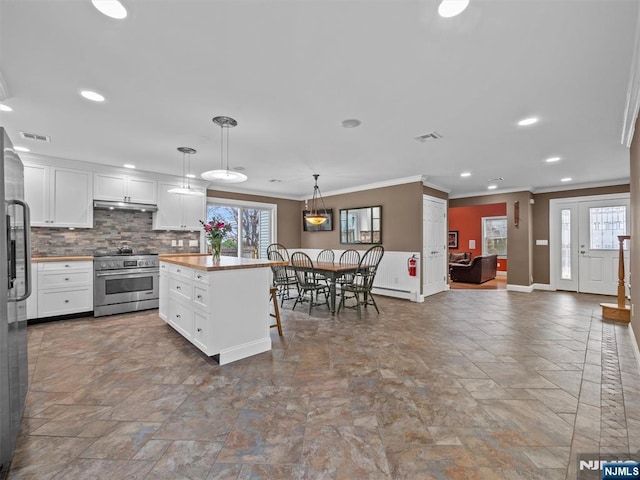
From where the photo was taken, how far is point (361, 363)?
2727mm

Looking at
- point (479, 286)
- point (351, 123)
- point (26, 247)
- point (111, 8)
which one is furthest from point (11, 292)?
point (479, 286)

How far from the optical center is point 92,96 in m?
2.46

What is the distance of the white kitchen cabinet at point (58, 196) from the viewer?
4.12m

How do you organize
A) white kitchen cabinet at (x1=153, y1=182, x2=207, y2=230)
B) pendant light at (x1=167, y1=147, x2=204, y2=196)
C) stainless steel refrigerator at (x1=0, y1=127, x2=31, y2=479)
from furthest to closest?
white kitchen cabinet at (x1=153, y1=182, x2=207, y2=230)
pendant light at (x1=167, y1=147, x2=204, y2=196)
stainless steel refrigerator at (x1=0, y1=127, x2=31, y2=479)

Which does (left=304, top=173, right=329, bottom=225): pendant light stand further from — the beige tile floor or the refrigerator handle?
the refrigerator handle

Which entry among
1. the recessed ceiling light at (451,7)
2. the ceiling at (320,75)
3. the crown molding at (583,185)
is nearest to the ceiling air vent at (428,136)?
the ceiling at (320,75)

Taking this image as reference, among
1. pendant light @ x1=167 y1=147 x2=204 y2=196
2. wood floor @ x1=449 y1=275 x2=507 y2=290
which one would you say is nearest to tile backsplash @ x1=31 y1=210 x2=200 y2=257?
pendant light @ x1=167 y1=147 x2=204 y2=196

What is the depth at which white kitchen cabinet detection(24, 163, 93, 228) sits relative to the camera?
4.12 meters

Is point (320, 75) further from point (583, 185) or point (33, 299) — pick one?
point (583, 185)

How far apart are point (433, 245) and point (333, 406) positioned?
4813mm

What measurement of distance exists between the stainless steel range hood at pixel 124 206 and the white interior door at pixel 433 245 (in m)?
4.96

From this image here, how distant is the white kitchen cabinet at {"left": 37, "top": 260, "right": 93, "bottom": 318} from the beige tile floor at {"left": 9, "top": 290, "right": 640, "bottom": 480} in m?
0.70

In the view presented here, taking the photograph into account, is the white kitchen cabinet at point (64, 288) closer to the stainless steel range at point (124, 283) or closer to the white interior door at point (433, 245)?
the stainless steel range at point (124, 283)

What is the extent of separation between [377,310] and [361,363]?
6.38ft
